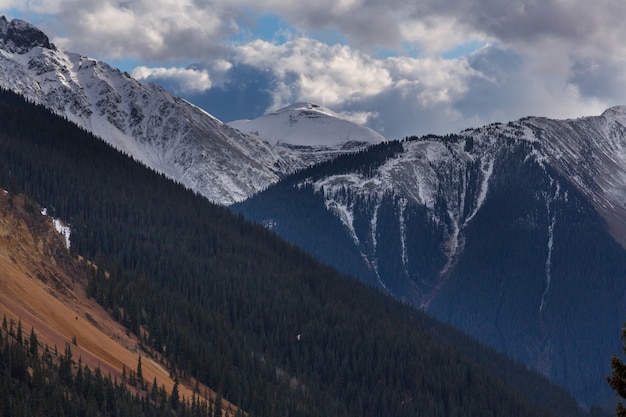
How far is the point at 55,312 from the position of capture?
170 metres

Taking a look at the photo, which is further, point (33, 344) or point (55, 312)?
point (55, 312)

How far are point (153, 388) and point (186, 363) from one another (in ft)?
128

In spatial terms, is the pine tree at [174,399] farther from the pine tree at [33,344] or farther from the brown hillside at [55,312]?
the pine tree at [33,344]

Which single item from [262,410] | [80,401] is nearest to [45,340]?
[80,401]

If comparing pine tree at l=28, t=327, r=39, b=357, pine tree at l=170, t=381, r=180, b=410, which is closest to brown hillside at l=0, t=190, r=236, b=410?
pine tree at l=28, t=327, r=39, b=357

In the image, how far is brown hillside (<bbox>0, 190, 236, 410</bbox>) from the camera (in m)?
156

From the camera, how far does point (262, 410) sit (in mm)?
194625

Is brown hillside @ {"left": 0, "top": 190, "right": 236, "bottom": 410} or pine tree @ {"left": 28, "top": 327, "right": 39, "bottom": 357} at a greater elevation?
brown hillside @ {"left": 0, "top": 190, "right": 236, "bottom": 410}

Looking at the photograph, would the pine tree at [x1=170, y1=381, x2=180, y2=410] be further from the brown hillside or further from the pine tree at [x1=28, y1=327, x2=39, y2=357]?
the pine tree at [x1=28, y1=327, x2=39, y2=357]

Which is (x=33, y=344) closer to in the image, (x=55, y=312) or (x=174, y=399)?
(x=174, y=399)

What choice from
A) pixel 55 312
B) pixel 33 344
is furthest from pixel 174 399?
pixel 33 344

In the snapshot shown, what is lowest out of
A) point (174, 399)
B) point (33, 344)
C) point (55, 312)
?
point (33, 344)

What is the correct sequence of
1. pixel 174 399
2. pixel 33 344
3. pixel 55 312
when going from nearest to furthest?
pixel 33 344
pixel 174 399
pixel 55 312

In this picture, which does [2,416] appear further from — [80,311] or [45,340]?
[80,311]
